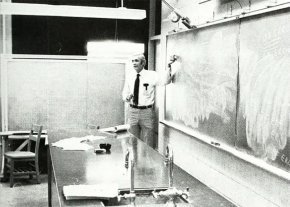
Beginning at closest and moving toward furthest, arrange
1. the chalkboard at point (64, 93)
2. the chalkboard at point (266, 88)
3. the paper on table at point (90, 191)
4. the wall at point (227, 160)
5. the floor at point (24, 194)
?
the paper on table at point (90, 191) → the chalkboard at point (266, 88) → the wall at point (227, 160) → the floor at point (24, 194) → the chalkboard at point (64, 93)

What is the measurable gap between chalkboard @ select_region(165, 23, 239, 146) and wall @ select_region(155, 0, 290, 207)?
3.8 inches

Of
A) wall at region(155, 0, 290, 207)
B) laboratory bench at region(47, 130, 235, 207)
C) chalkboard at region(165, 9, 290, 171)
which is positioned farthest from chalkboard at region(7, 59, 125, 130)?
laboratory bench at region(47, 130, 235, 207)

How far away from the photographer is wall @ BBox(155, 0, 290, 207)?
3.64 meters

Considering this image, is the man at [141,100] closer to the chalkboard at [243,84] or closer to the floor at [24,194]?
the chalkboard at [243,84]

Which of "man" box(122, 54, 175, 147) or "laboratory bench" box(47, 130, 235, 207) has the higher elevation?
"man" box(122, 54, 175, 147)

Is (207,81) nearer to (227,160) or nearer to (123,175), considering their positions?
(227,160)

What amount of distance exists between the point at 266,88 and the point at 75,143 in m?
2.09

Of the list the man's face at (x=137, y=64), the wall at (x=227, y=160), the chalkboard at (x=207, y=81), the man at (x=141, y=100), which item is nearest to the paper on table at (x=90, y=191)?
the wall at (x=227, y=160)

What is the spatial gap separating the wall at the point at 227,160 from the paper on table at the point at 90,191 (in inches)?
57.3

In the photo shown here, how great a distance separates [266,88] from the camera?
3658mm

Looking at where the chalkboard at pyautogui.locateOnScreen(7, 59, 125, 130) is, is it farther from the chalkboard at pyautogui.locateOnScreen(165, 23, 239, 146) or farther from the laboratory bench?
the laboratory bench

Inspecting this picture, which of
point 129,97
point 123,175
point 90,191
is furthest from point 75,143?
point 129,97

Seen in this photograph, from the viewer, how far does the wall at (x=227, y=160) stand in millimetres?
3639

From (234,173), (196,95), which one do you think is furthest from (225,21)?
(234,173)
